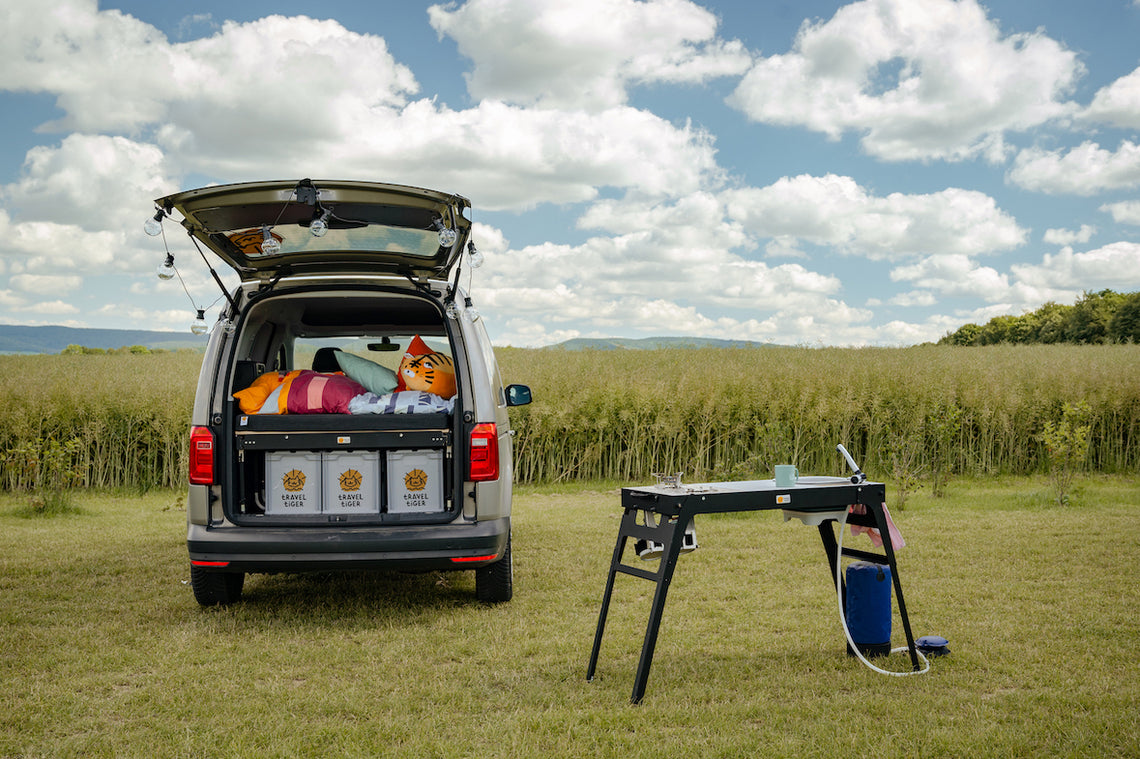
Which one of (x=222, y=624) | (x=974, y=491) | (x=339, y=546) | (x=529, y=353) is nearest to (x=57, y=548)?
(x=222, y=624)

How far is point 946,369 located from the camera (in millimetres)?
14086

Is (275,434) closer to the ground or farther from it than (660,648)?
farther from it

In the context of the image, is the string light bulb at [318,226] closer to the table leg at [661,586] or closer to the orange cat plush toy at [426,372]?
the orange cat plush toy at [426,372]

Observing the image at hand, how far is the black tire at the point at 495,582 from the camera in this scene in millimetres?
5441

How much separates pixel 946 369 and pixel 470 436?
436 inches

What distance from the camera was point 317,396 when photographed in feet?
17.2

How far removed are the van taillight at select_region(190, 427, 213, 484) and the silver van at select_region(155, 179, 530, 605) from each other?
0.01 meters

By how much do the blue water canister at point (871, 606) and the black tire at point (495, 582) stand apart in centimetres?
202

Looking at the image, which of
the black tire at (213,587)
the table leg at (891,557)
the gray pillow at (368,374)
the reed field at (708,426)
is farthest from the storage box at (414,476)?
the reed field at (708,426)

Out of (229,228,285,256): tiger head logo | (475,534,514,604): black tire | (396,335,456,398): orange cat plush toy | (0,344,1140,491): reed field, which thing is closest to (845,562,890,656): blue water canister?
(475,534,514,604): black tire

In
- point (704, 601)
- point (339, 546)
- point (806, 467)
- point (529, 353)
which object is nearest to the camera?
point (339, 546)

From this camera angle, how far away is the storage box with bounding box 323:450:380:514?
5168 millimetres

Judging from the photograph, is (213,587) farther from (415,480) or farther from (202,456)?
(415,480)

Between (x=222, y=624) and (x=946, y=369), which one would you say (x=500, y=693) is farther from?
(x=946, y=369)
